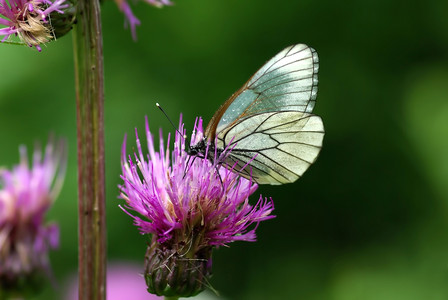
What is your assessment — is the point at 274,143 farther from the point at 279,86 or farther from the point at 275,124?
the point at 279,86

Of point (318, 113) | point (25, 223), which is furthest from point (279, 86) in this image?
point (318, 113)

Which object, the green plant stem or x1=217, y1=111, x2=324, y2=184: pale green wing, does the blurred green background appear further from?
the green plant stem

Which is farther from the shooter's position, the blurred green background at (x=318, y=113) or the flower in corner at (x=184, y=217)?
the blurred green background at (x=318, y=113)

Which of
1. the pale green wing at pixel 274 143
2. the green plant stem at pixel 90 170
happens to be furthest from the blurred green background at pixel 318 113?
the green plant stem at pixel 90 170

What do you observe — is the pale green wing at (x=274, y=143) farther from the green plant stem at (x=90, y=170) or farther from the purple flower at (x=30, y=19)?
the purple flower at (x=30, y=19)

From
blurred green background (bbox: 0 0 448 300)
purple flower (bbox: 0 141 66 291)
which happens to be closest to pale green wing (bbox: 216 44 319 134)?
purple flower (bbox: 0 141 66 291)

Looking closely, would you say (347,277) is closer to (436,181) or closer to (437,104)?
(436,181)
